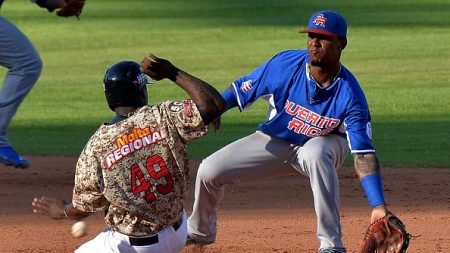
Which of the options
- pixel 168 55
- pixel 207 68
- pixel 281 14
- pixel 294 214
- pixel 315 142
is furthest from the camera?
pixel 281 14

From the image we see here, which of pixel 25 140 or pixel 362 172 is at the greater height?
pixel 362 172

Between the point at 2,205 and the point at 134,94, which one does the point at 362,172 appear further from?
the point at 2,205

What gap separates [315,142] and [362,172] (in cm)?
54

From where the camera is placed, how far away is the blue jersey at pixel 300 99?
6.30m

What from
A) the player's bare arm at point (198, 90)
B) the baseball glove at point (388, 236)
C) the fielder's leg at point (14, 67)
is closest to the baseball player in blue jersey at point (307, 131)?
the baseball glove at point (388, 236)

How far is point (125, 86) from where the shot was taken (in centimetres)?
505

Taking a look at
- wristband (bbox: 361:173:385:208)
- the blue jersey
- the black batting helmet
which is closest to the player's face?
the blue jersey

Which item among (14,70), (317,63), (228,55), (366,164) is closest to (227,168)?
(317,63)

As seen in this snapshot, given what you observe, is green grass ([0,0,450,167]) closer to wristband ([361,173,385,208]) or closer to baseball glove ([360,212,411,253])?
wristband ([361,173,385,208])

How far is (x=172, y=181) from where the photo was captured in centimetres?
496

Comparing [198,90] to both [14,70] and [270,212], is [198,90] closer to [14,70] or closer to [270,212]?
[270,212]

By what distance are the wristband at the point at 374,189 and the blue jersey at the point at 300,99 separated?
41 cm

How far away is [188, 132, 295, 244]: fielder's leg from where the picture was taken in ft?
21.6

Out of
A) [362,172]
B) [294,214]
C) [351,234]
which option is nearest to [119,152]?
[362,172]
